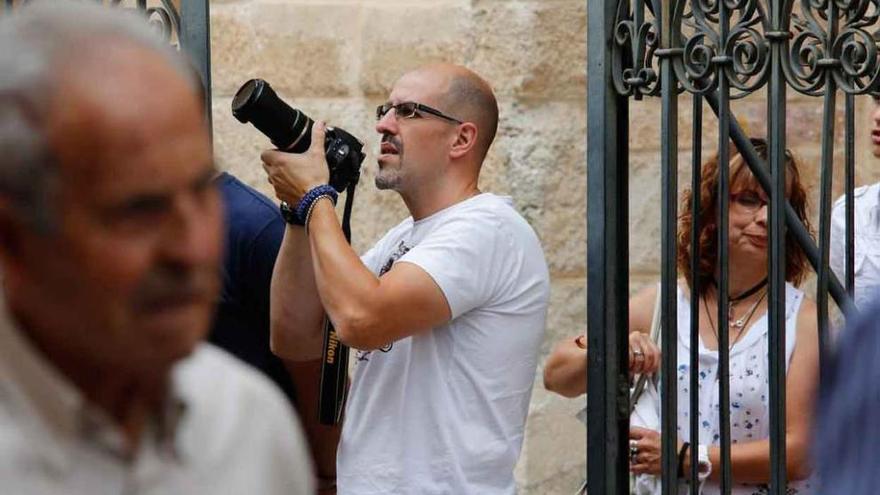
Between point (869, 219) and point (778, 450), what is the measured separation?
125cm

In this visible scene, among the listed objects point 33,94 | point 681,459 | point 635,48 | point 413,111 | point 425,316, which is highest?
point 635,48

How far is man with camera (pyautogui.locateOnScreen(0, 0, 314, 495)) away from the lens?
1.33 meters

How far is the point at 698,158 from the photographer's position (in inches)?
144

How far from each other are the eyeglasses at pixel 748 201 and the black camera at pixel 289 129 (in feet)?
2.79

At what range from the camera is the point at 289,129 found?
3867 millimetres

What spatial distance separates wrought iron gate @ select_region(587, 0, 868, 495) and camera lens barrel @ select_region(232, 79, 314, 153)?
2.00 ft

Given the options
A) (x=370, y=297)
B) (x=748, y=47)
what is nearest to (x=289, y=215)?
(x=370, y=297)

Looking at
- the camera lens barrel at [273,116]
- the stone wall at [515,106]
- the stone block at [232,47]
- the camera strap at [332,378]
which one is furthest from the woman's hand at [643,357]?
the stone block at [232,47]

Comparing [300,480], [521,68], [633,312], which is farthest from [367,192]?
[300,480]

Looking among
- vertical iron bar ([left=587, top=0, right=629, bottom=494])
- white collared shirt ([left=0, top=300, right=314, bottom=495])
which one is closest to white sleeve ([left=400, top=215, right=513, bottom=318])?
vertical iron bar ([left=587, top=0, right=629, bottom=494])

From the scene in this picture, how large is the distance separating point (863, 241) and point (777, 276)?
3.46 feet

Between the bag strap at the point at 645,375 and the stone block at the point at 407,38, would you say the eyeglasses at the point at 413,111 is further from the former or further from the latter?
the stone block at the point at 407,38

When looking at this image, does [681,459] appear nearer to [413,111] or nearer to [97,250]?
[413,111]

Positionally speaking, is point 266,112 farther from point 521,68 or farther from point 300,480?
point 300,480
